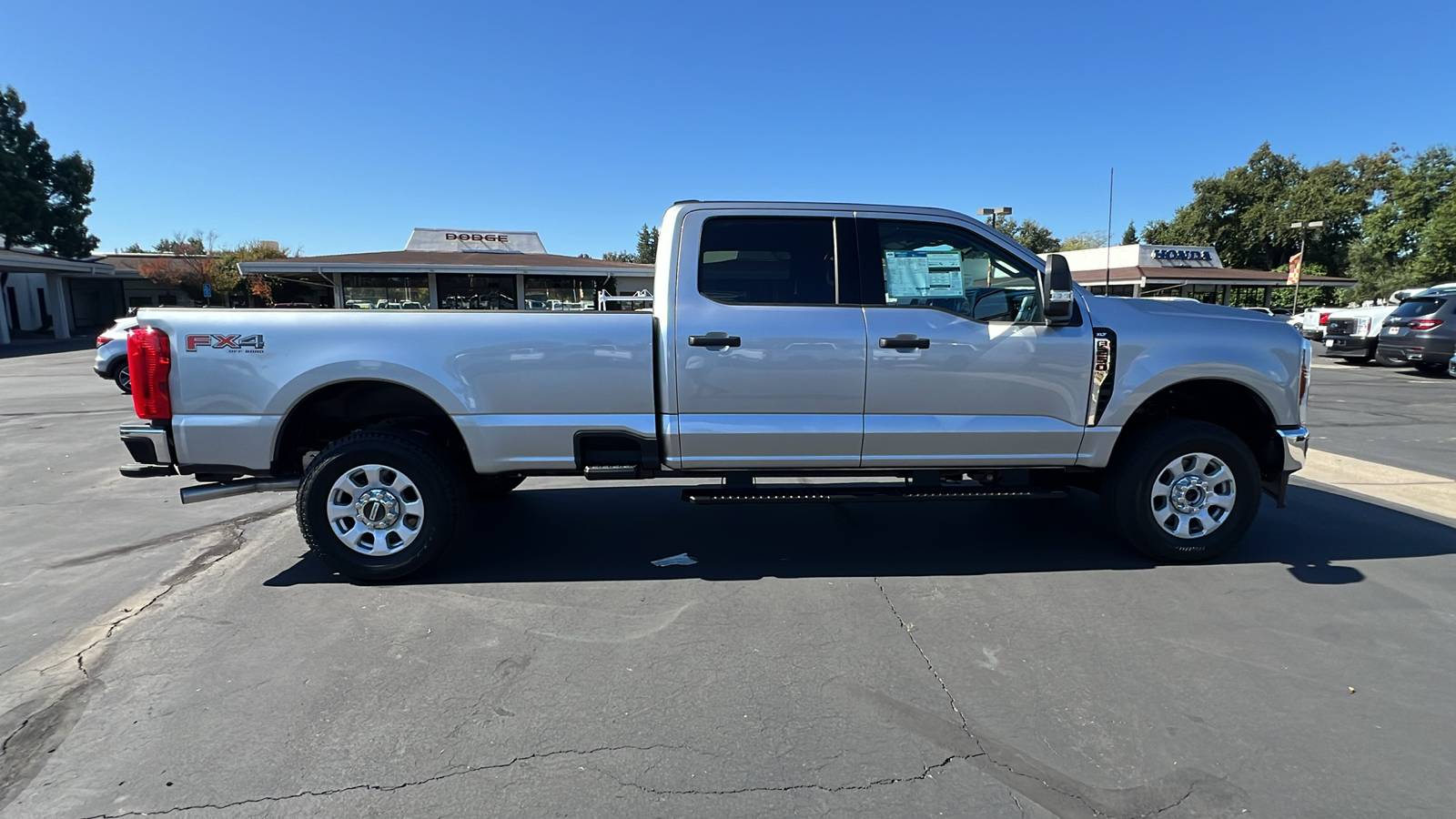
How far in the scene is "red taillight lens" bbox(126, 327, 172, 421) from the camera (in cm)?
399

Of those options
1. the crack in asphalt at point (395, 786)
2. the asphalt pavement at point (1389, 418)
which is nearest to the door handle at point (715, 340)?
the crack in asphalt at point (395, 786)

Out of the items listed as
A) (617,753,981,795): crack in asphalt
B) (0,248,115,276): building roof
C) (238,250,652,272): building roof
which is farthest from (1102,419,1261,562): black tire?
(0,248,115,276): building roof

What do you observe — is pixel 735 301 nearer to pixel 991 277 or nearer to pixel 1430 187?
pixel 991 277

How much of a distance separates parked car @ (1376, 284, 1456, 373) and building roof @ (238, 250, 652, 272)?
67.8ft

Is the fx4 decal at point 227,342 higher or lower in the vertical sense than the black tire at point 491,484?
higher

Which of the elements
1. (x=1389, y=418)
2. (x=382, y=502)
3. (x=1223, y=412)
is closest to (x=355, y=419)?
(x=382, y=502)

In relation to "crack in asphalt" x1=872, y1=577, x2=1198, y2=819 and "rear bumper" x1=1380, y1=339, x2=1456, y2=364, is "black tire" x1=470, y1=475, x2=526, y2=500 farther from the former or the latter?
"rear bumper" x1=1380, y1=339, x2=1456, y2=364

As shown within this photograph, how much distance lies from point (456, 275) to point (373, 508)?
1023 inches

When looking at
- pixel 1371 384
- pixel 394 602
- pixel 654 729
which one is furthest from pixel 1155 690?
pixel 1371 384

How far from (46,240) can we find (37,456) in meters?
49.0

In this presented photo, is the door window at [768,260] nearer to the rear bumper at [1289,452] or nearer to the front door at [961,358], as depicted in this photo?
the front door at [961,358]

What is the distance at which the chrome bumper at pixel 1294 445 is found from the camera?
4496 mm

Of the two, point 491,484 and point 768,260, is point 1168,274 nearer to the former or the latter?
point 768,260

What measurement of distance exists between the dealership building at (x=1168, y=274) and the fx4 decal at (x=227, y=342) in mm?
40713
